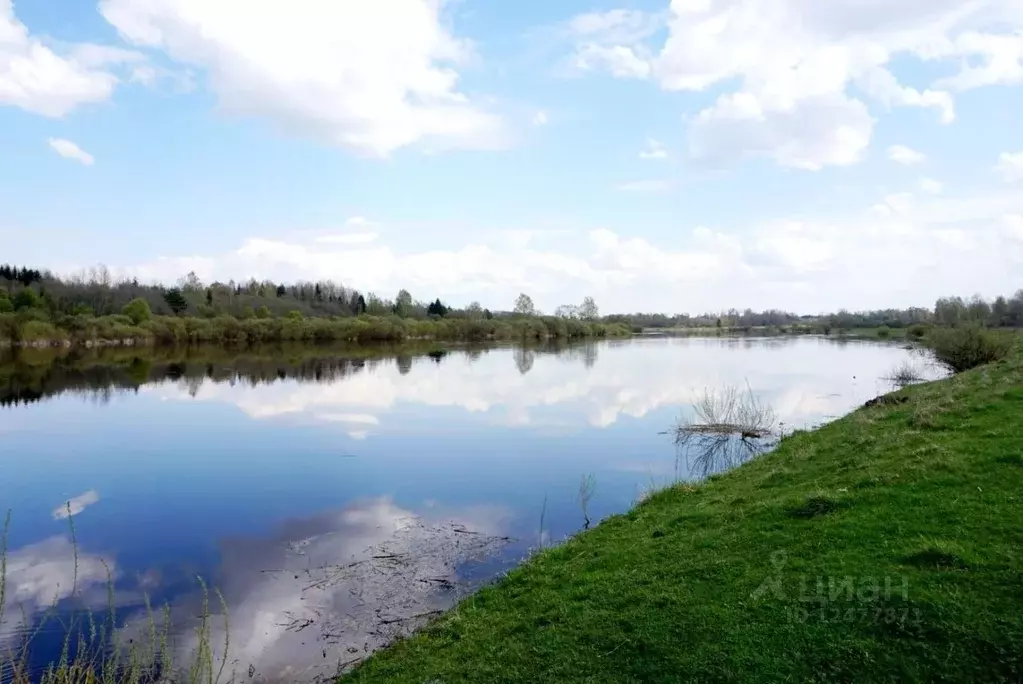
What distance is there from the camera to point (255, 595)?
26.7 ft

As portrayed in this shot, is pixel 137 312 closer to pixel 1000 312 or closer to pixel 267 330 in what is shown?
pixel 267 330

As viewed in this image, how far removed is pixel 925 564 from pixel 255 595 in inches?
298

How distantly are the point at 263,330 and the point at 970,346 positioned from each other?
70.2m

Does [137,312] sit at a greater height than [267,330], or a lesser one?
greater

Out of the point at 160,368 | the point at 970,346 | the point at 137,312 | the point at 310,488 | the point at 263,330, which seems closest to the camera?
the point at 310,488

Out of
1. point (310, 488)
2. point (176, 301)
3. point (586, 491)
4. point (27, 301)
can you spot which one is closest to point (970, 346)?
point (586, 491)

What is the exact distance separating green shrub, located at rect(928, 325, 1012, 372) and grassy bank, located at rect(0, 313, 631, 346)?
63352 millimetres

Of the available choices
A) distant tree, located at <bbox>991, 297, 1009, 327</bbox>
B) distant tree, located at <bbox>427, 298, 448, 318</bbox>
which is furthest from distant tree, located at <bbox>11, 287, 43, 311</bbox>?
distant tree, located at <bbox>991, 297, 1009, 327</bbox>

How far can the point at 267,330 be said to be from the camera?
76125 millimetres

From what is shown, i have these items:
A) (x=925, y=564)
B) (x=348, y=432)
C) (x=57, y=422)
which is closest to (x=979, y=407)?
(x=925, y=564)

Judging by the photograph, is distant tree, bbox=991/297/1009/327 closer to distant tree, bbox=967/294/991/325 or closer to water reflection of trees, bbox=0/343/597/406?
distant tree, bbox=967/294/991/325

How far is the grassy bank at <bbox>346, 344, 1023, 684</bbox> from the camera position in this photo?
4.17 metres

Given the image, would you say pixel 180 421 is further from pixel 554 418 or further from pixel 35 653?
pixel 35 653

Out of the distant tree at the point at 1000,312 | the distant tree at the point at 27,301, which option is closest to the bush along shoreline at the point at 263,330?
the distant tree at the point at 27,301
